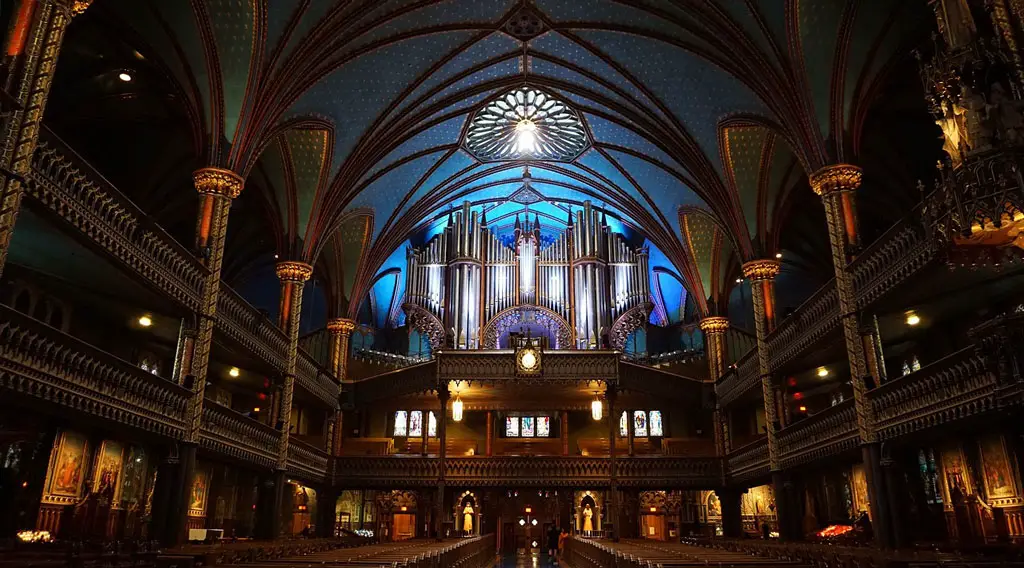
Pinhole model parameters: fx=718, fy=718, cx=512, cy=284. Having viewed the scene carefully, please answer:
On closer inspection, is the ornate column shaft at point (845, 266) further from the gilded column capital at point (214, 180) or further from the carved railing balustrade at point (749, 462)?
the gilded column capital at point (214, 180)

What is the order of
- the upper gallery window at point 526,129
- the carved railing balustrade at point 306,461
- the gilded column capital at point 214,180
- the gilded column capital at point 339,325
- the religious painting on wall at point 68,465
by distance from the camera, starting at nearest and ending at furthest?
1. the gilded column capital at point 214,180
2. the religious painting on wall at point 68,465
3. the carved railing balustrade at point 306,461
4. the upper gallery window at point 526,129
5. the gilded column capital at point 339,325

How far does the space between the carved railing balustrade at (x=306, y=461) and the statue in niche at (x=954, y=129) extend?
1776 cm

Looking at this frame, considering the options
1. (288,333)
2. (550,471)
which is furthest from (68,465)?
(550,471)

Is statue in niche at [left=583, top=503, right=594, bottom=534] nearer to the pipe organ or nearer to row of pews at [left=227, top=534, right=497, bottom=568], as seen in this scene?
the pipe organ

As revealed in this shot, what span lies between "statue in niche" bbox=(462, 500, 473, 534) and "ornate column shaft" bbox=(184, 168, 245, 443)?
1522 cm

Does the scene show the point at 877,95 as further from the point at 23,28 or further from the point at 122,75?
the point at 122,75

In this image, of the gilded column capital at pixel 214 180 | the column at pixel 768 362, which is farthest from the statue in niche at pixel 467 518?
the gilded column capital at pixel 214 180

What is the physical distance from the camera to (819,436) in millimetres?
16500

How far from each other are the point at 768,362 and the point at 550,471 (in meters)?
7.90

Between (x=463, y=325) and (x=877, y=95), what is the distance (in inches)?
685

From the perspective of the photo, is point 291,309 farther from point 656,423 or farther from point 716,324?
point 656,423

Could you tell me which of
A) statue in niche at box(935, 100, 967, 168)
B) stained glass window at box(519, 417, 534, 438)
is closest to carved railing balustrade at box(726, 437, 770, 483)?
stained glass window at box(519, 417, 534, 438)

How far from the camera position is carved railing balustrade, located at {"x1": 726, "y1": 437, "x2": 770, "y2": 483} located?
2019cm

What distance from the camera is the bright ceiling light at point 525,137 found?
2581 centimetres
